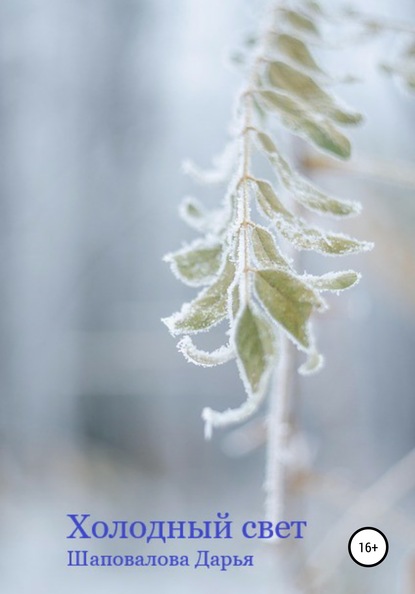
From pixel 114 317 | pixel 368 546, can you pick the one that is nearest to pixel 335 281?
pixel 368 546

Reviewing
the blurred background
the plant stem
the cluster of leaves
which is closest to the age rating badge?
the plant stem

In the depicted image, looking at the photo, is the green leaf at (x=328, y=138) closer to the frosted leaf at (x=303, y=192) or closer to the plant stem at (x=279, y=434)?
the frosted leaf at (x=303, y=192)

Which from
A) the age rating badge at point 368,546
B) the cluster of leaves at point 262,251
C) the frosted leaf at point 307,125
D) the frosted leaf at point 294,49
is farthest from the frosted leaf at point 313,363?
the age rating badge at point 368,546

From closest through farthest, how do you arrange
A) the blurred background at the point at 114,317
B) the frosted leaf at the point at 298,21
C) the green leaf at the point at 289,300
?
the green leaf at the point at 289,300 → the frosted leaf at the point at 298,21 → the blurred background at the point at 114,317

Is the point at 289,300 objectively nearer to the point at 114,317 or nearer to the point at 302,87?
the point at 302,87

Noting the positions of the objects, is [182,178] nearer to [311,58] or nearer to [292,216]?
[311,58]

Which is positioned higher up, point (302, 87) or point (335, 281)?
point (302, 87)

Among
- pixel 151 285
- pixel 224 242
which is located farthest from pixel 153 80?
pixel 224 242
